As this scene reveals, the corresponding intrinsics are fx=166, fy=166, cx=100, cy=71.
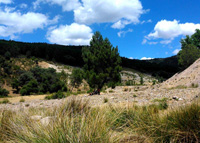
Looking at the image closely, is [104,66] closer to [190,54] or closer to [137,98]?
[137,98]

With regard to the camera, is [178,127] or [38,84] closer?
[178,127]

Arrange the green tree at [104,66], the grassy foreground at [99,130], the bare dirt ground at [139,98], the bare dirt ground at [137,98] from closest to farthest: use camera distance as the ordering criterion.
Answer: the grassy foreground at [99,130], the bare dirt ground at [137,98], the bare dirt ground at [139,98], the green tree at [104,66]

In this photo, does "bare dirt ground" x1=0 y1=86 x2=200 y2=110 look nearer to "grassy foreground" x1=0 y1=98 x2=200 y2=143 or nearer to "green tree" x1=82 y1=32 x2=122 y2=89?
"grassy foreground" x1=0 y1=98 x2=200 y2=143

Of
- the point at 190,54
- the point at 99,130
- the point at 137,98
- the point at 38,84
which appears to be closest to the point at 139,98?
the point at 137,98

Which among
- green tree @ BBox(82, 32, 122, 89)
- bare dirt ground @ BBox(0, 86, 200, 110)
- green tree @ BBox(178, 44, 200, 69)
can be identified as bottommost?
bare dirt ground @ BBox(0, 86, 200, 110)

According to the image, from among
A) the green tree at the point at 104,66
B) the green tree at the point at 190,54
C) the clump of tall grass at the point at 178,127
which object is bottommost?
the clump of tall grass at the point at 178,127

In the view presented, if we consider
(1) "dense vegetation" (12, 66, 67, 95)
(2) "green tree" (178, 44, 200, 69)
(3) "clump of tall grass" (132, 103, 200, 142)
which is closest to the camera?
(3) "clump of tall grass" (132, 103, 200, 142)

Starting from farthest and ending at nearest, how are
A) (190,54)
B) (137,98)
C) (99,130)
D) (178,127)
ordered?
1. (190,54)
2. (137,98)
3. (178,127)
4. (99,130)

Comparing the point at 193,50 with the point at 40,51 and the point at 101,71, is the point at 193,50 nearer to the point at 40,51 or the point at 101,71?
the point at 101,71

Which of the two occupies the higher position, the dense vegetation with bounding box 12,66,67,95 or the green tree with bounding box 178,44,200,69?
the green tree with bounding box 178,44,200,69

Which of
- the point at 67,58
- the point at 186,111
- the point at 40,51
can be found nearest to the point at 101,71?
the point at 186,111

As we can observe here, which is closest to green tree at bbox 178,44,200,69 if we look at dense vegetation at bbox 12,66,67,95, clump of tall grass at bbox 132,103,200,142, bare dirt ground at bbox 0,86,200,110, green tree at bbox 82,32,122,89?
green tree at bbox 82,32,122,89

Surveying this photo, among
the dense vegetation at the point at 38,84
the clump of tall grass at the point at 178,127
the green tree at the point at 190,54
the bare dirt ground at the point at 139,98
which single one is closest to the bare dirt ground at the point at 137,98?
the bare dirt ground at the point at 139,98

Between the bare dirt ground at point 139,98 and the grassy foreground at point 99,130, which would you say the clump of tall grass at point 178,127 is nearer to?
the grassy foreground at point 99,130
